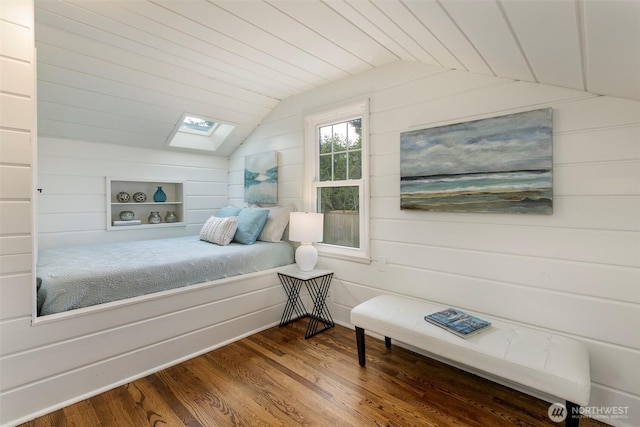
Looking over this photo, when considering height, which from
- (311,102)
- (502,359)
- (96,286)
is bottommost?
(502,359)

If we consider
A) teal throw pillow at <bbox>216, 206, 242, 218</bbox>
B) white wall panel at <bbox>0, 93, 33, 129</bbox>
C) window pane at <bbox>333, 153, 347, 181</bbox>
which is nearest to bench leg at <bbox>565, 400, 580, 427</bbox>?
window pane at <bbox>333, 153, 347, 181</bbox>

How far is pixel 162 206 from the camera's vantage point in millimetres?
3809

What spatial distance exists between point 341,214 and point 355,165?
0.50 meters

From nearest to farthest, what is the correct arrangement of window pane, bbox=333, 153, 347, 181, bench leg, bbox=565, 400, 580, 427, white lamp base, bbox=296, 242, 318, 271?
1. bench leg, bbox=565, 400, 580, 427
2. white lamp base, bbox=296, 242, 318, 271
3. window pane, bbox=333, 153, 347, 181

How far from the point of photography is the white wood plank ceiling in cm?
115

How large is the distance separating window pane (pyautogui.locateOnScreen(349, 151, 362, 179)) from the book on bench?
1.38m

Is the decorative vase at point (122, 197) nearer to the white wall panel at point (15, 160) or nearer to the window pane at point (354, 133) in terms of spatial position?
the white wall panel at point (15, 160)

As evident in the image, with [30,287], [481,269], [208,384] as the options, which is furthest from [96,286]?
[481,269]

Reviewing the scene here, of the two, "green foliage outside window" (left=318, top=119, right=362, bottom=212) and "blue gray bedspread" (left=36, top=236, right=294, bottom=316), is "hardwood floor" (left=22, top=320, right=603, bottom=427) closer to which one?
"blue gray bedspread" (left=36, top=236, right=294, bottom=316)

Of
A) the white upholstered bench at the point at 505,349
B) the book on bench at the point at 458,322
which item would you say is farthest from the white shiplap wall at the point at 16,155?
the book on bench at the point at 458,322

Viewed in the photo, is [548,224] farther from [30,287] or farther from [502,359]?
[30,287]

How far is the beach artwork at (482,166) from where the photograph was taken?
1813mm

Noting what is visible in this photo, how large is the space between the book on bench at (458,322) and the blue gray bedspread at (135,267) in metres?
1.60

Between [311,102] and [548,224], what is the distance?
2.28m
